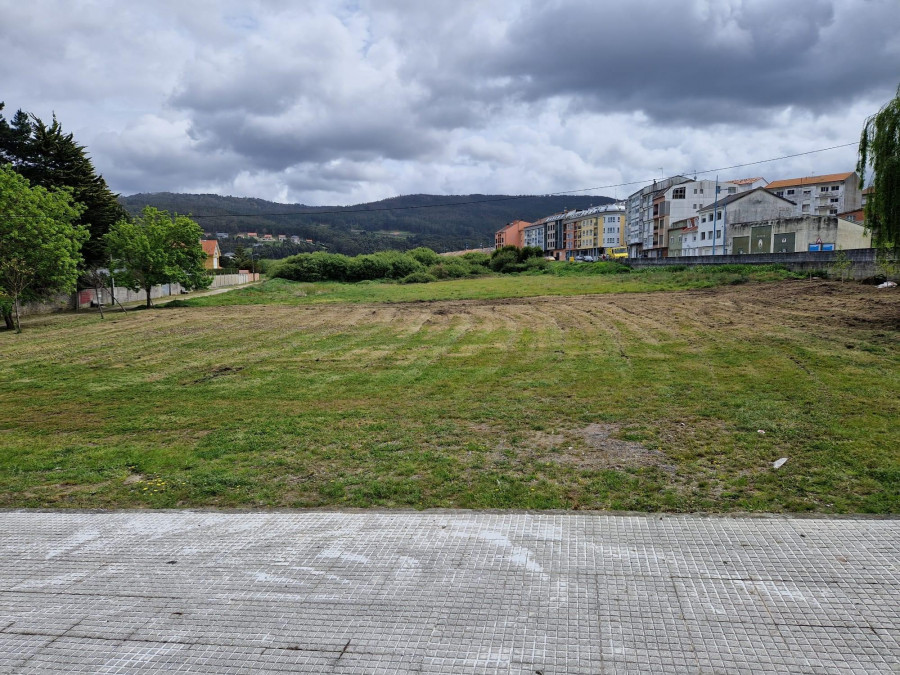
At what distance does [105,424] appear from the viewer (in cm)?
805

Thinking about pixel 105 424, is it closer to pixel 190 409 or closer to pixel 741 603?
pixel 190 409

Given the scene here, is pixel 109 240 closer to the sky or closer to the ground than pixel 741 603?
A: closer to the sky

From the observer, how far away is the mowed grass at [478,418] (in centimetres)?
525

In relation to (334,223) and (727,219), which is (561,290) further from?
(334,223)

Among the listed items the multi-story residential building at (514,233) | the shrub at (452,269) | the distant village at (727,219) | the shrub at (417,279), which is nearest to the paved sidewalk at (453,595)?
the distant village at (727,219)

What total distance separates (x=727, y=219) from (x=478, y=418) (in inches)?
2315

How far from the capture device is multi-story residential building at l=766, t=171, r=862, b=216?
69.3 m

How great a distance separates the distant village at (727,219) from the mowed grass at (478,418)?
67.4 ft

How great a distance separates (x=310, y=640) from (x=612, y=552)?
213cm

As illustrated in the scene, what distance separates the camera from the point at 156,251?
3059 centimetres

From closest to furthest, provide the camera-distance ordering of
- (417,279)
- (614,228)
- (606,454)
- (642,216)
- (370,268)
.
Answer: (606,454), (417,279), (370,268), (642,216), (614,228)

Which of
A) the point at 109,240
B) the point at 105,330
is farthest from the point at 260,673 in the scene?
the point at 109,240

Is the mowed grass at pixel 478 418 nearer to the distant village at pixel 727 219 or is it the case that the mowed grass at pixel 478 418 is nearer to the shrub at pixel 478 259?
the distant village at pixel 727 219

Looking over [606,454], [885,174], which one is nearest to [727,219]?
[885,174]
